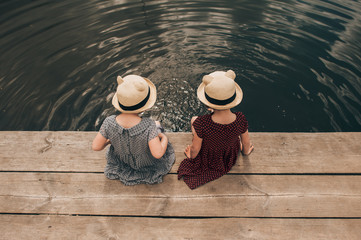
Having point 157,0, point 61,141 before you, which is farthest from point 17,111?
point 157,0

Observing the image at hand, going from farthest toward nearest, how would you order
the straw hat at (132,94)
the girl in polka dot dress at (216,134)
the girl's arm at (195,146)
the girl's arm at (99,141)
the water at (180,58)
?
the water at (180,58) → the girl's arm at (195,146) → the girl's arm at (99,141) → the girl in polka dot dress at (216,134) → the straw hat at (132,94)

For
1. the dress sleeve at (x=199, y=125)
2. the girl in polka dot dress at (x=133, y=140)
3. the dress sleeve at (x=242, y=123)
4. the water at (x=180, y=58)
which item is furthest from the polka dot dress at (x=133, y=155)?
the water at (x=180, y=58)

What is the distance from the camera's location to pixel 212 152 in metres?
2.50

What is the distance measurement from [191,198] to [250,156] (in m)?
0.88

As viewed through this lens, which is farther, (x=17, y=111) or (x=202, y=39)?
(x=202, y=39)

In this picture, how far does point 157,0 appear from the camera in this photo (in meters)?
7.88

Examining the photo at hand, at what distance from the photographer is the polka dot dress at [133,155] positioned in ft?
7.03

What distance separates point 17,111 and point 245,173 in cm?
417

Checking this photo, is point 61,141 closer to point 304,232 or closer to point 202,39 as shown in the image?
point 304,232

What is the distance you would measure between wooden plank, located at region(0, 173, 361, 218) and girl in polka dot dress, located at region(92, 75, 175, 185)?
0.41 feet

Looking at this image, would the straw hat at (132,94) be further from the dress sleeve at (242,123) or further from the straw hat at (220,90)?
the dress sleeve at (242,123)

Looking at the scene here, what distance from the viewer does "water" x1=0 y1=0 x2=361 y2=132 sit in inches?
166

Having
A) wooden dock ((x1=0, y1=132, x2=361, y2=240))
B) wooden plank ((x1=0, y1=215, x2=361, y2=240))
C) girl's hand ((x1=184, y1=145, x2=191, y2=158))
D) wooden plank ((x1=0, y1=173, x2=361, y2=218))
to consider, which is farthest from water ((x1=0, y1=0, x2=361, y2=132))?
wooden plank ((x1=0, y1=215, x2=361, y2=240))

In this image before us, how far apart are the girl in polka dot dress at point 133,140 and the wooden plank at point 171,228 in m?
0.44
